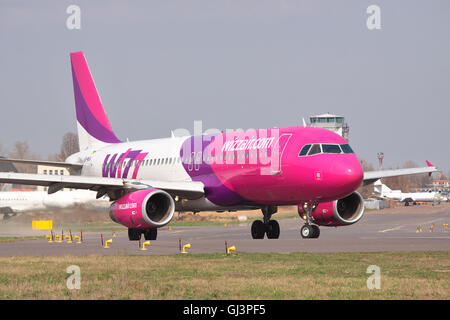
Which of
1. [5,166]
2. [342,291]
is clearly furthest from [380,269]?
[5,166]

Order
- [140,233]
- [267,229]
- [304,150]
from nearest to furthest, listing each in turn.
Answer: [304,150], [140,233], [267,229]

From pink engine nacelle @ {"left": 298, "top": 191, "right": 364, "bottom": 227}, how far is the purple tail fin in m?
15.6

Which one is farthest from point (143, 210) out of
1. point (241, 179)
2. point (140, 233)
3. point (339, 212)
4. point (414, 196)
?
point (414, 196)

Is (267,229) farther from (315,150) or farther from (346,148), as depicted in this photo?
(346,148)

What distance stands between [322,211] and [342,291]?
60.3 feet

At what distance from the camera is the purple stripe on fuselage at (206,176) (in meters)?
34.5

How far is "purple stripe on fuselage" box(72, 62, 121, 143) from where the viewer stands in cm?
4631

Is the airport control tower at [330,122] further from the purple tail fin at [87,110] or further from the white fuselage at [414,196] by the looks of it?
the purple tail fin at [87,110]

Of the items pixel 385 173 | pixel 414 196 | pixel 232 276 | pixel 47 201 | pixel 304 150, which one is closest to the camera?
pixel 232 276

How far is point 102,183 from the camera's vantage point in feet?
111

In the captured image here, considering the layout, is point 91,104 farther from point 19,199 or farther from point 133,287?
point 133,287

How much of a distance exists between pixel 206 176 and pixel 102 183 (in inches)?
188

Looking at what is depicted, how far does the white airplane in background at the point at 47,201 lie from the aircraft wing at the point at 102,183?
1274 cm

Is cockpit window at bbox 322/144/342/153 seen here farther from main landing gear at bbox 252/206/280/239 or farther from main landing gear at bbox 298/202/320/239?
main landing gear at bbox 252/206/280/239
